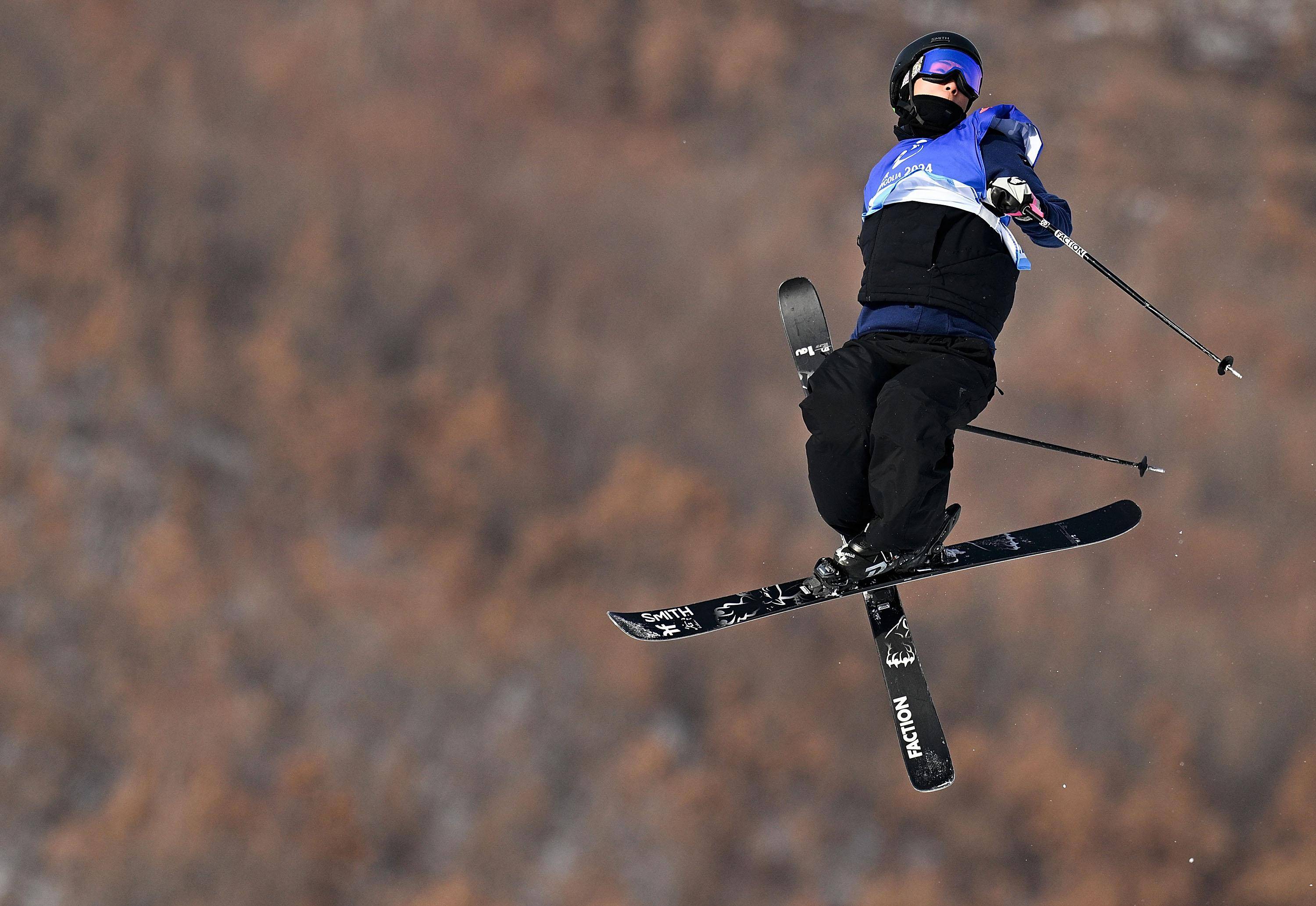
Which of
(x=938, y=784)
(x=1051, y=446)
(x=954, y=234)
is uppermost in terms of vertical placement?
(x=954, y=234)

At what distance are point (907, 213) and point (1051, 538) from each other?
71.7 inches

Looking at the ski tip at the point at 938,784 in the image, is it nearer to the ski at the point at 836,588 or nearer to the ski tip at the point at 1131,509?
the ski at the point at 836,588

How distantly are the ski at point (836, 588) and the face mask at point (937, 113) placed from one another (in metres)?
1.76

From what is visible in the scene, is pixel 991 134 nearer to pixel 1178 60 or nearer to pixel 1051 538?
pixel 1051 538

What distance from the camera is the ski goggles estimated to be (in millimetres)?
4660

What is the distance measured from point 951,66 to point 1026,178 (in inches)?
23.6

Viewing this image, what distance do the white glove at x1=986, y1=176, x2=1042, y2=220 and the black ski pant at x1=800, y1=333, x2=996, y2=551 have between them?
51cm

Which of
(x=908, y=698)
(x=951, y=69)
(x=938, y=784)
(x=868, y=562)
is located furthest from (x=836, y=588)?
(x=951, y=69)

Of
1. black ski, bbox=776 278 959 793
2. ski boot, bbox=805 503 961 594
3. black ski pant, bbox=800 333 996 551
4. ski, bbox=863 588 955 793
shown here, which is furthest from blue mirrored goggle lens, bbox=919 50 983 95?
ski, bbox=863 588 955 793

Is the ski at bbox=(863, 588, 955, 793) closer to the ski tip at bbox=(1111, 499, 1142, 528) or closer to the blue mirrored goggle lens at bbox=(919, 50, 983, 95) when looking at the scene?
the ski tip at bbox=(1111, 499, 1142, 528)

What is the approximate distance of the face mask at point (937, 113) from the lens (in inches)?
184

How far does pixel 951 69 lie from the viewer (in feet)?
15.3

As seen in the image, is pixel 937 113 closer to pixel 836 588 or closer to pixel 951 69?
pixel 951 69

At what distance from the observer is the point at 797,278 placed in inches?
229
